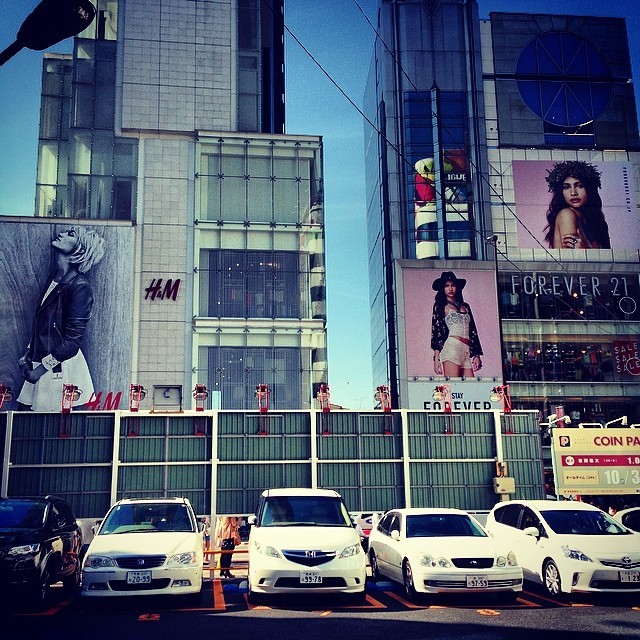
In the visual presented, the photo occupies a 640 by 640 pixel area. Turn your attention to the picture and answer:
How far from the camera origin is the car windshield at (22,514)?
12.2m

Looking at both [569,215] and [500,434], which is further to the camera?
[569,215]

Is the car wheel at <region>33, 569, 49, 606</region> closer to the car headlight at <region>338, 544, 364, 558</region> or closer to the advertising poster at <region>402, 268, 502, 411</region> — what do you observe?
the car headlight at <region>338, 544, 364, 558</region>

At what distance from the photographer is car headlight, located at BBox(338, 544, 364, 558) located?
38.2 ft

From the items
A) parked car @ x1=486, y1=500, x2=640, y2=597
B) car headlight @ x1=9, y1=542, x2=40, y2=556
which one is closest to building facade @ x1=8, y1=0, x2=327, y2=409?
parked car @ x1=486, y1=500, x2=640, y2=597

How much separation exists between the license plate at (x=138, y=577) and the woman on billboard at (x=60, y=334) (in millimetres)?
29107

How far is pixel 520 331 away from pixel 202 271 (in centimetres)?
2023

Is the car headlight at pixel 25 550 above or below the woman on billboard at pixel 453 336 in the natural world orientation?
below

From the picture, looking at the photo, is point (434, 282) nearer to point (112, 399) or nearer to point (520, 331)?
point (520, 331)

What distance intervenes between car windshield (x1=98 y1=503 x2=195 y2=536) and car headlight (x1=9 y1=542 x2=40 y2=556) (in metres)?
1.30

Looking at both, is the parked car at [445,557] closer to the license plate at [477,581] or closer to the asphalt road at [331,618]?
the license plate at [477,581]

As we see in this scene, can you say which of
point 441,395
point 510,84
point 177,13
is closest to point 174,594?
point 441,395

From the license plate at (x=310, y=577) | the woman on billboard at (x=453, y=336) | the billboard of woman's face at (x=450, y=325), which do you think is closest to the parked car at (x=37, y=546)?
the license plate at (x=310, y=577)

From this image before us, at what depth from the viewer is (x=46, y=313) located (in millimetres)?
40000

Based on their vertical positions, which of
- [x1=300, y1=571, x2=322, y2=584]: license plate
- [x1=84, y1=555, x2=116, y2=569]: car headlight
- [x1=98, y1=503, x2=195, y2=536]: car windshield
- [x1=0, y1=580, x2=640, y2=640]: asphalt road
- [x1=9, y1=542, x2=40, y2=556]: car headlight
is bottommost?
[x1=0, y1=580, x2=640, y2=640]: asphalt road
